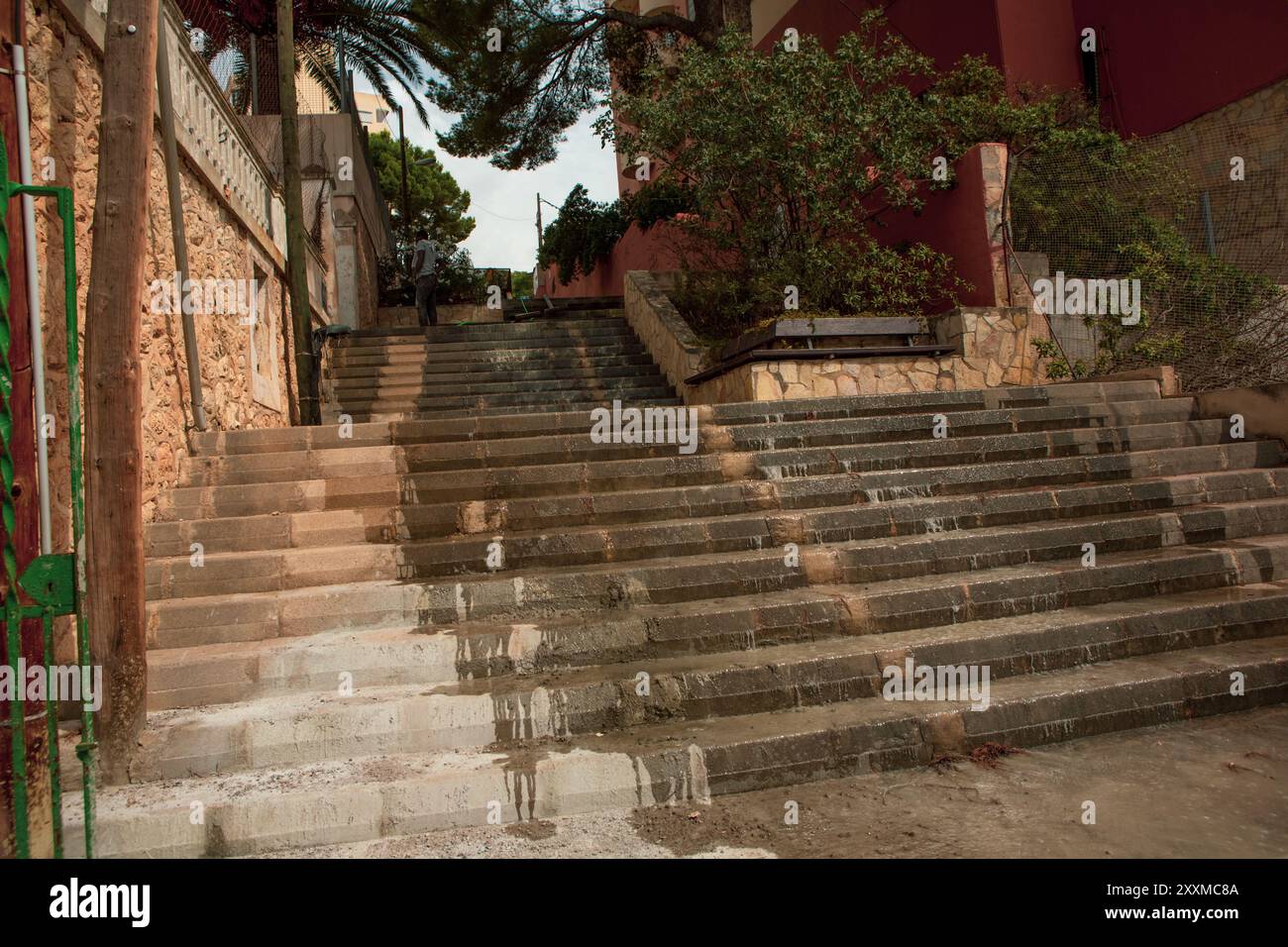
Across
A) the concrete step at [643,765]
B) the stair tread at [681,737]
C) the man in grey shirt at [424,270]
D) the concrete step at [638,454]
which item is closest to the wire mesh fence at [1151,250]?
the concrete step at [638,454]

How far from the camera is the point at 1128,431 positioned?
23.7ft

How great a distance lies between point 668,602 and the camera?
5.25 m

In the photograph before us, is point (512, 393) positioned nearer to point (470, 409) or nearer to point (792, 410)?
point (470, 409)

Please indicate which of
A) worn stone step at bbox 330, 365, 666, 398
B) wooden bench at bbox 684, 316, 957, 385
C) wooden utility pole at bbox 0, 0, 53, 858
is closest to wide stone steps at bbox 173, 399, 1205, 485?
wooden bench at bbox 684, 316, 957, 385

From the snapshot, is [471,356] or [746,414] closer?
[746,414]

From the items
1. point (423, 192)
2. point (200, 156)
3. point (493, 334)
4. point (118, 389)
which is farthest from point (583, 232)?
point (423, 192)

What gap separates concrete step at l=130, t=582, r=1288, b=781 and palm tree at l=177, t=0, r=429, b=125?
54.0 ft

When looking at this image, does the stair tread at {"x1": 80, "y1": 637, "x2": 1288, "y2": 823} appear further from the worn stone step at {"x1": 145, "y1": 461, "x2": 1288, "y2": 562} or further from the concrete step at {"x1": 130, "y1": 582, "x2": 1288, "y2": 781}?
the worn stone step at {"x1": 145, "y1": 461, "x2": 1288, "y2": 562}

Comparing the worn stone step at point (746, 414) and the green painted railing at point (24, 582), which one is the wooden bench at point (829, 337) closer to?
the worn stone step at point (746, 414)

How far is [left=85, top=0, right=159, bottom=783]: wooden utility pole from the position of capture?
12.0ft

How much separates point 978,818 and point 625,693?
1.66 m

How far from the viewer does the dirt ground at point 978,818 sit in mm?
3336

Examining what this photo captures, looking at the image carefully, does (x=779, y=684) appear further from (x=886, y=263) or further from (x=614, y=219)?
(x=614, y=219)

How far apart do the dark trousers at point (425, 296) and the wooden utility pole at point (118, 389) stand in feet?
36.8
